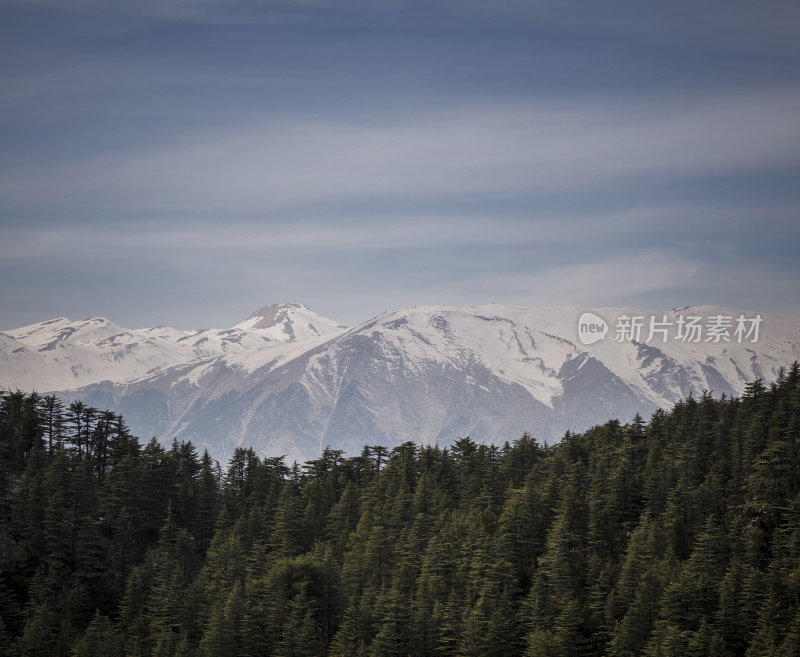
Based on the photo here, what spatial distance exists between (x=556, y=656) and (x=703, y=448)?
161ft

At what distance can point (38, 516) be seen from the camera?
13788 cm

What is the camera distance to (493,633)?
361 ft

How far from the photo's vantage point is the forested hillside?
109 meters

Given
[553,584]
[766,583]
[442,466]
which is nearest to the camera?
[766,583]

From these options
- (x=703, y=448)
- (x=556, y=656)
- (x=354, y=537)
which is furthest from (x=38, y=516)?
(x=703, y=448)

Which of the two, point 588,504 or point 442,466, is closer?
point 588,504

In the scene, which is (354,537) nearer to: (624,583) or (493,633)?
(493,633)

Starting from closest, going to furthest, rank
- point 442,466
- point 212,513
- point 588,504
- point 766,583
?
point 766,583 < point 588,504 < point 212,513 < point 442,466

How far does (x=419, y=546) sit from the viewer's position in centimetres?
13588

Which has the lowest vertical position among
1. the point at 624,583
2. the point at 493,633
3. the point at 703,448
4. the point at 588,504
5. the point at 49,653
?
the point at 49,653

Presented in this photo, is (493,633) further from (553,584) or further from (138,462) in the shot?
(138,462)

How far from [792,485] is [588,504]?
28938 millimetres

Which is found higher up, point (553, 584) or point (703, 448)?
point (703, 448)

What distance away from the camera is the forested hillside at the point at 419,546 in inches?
4301
